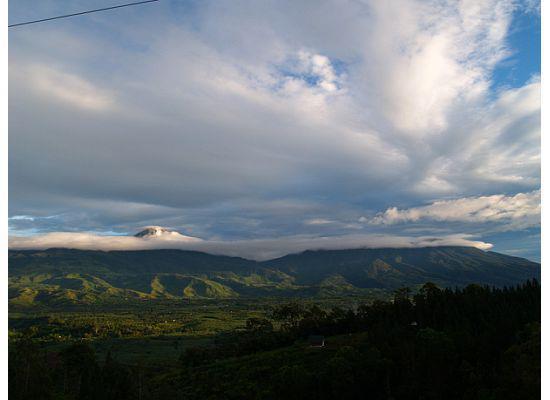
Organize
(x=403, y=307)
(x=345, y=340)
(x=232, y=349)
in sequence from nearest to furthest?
(x=345, y=340) < (x=403, y=307) < (x=232, y=349)

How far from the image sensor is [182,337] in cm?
13375

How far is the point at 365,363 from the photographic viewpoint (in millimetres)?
38094

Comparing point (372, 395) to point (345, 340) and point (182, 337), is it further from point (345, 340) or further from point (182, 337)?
point (182, 337)

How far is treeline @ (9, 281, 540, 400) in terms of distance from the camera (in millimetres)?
20047

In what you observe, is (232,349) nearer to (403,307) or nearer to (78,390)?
(403,307)

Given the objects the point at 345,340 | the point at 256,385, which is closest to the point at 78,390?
the point at 256,385

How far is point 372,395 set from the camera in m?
36.0

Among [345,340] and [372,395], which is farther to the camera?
[345,340]

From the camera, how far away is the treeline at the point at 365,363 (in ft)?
65.8
